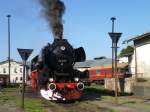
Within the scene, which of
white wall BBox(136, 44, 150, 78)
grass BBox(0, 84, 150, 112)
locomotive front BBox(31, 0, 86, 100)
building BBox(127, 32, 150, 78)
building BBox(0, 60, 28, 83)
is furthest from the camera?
building BBox(0, 60, 28, 83)

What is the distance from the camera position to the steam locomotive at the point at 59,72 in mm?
25297

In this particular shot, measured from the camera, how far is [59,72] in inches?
1033

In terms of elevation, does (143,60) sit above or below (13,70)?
below

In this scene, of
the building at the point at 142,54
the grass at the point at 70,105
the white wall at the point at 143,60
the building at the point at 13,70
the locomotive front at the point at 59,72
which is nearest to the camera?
the grass at the point at 70,105

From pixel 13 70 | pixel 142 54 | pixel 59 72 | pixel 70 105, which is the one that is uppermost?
pixel 13 70

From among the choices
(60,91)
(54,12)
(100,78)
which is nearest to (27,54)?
(60,91)

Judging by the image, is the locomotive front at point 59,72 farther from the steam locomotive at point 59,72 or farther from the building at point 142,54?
the building at point 142,54

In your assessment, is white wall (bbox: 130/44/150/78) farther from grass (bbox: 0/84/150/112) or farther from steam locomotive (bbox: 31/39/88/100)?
steam locomotive (bbox: 31/39/88/100)

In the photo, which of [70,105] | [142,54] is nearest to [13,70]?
[142,54]

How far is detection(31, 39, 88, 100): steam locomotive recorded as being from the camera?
83.0ft

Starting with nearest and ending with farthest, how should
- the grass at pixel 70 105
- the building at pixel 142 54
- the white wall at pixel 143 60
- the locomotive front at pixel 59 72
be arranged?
the grass at pixel 70 105 → the locomotive front at pixel 59 72 → the building at pixel 142 54 → the white wall at pixel 143 60

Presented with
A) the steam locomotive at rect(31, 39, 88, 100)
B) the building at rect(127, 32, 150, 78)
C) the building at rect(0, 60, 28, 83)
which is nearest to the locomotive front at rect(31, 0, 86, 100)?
the steam locomotive at rect(31, 39, 88, 100)

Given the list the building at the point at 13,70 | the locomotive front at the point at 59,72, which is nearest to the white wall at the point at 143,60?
the locomotive front at the point at 59,72

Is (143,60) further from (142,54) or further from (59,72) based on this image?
(59,72)
